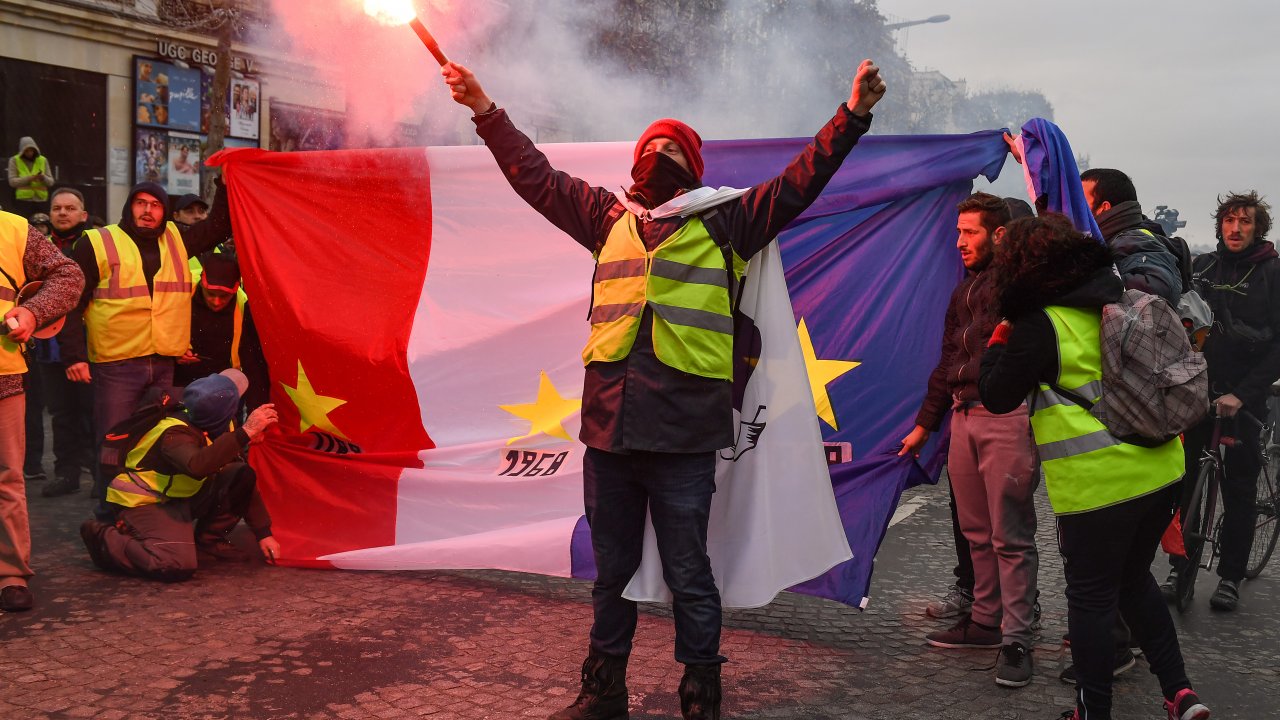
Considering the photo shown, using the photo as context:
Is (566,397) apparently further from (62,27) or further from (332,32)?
(62,27)

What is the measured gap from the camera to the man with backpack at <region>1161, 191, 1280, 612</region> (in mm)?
5730

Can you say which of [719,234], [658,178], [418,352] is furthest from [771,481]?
[418,352]

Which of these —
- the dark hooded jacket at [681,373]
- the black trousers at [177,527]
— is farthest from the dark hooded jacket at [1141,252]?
the black trousers at [177,527]

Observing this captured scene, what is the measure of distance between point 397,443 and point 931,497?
14.3 ft

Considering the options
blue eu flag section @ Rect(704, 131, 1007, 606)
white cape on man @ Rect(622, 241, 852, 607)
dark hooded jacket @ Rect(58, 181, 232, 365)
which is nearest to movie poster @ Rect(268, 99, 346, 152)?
dark hooded jacket @ Rect(58, 181, 232, 365)

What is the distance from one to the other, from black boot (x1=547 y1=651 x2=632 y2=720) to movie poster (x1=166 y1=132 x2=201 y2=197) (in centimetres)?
1667

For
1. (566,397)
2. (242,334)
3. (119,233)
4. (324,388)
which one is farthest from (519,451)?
(119,233)

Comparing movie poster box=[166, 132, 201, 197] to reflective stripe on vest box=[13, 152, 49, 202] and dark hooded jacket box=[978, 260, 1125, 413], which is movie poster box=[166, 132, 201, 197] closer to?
reflective stripe on vest box=[13, 152, 49, 202]

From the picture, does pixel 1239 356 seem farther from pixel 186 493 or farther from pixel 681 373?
pixel 186 493

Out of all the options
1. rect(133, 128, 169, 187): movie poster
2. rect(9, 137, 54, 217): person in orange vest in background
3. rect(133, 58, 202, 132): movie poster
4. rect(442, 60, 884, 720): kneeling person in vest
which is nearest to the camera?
rect(442, 60, 884, 720): kneeling person in vest

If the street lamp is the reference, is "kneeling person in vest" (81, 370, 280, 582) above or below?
below

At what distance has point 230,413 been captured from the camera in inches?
221

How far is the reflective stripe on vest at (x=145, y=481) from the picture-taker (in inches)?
215

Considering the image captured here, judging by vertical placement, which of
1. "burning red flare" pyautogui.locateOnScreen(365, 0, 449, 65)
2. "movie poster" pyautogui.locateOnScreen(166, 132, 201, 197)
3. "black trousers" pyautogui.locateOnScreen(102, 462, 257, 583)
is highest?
"movie poster" pyautogui.locateOnScreen(166, 132, 201, 197)
